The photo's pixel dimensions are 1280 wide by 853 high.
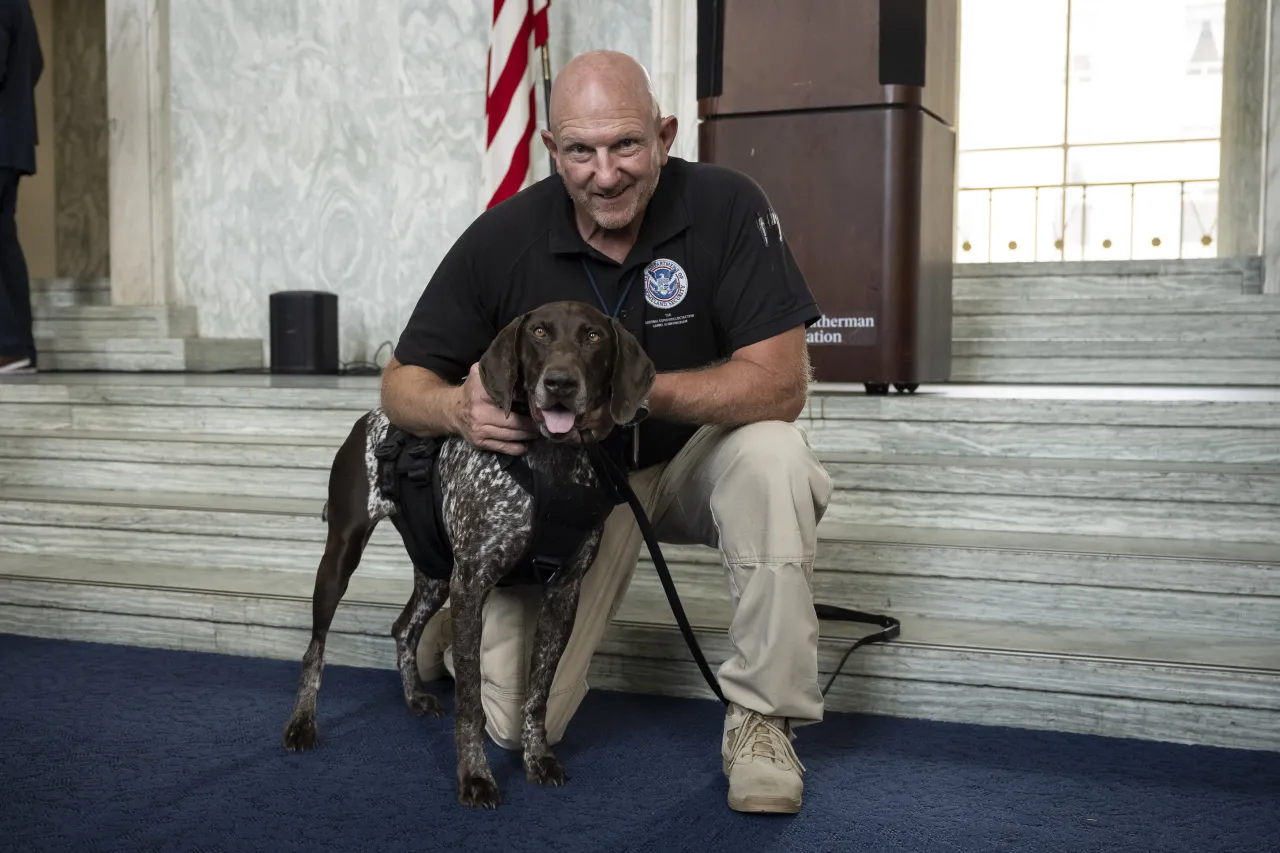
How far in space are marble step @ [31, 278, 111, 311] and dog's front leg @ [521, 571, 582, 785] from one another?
17.7 feet

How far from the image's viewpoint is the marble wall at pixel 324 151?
556 centimetres

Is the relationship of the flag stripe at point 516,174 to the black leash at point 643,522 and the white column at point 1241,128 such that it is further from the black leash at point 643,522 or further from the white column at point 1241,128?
the white column at point 1241,128

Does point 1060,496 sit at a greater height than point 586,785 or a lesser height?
greater

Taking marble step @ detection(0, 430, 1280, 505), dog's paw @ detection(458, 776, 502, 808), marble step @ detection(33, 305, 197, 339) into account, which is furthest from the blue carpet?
marble step @ detection(33, 305, 197, 339)

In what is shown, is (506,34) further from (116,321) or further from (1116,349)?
(1116,349)

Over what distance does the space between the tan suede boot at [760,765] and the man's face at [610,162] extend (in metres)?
0.85

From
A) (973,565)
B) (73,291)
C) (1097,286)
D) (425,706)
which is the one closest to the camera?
(425,706)

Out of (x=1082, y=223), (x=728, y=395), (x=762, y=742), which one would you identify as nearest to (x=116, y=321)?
(x=728, y=395)

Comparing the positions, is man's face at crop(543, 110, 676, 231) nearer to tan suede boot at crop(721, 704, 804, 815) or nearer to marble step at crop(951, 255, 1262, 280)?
tan suede boot at crop(721, 704, 804, 815)

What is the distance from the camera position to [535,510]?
190cm

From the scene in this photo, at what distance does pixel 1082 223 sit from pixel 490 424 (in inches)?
330

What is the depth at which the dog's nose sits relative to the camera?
1709 millimetres

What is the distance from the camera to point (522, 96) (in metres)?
5.11

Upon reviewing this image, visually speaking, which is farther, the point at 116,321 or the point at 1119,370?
the point at 116,321
